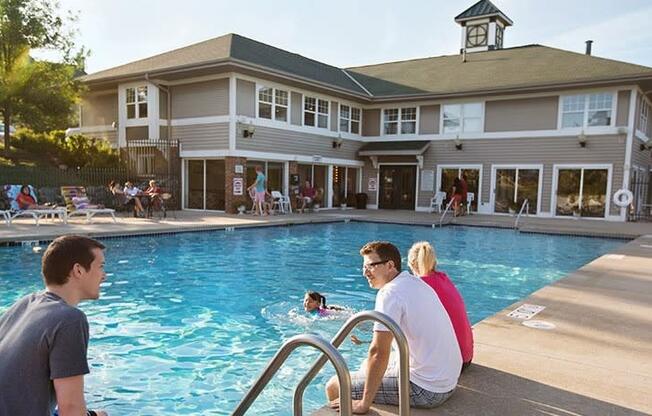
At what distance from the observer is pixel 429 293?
2.59m

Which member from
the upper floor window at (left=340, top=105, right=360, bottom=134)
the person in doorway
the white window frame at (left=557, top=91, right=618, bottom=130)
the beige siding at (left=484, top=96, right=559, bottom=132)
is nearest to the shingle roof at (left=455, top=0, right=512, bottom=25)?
the beige siding at (left=484, top=96, right=559, bottom=132)

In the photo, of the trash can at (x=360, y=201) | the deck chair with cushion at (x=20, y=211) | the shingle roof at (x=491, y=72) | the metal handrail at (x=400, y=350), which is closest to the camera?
the metal handrail at (x=400, y=350)

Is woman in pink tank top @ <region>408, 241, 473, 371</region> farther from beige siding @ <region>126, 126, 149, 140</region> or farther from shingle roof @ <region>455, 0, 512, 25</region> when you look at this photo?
shingle roof @ <region>455, 0, 512, 25</region>

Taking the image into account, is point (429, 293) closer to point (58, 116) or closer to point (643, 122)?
point (58, 116)

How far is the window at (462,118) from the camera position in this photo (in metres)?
19.8

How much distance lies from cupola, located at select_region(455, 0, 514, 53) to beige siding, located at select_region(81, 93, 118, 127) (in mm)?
17334

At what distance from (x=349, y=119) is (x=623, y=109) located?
10.4 meters

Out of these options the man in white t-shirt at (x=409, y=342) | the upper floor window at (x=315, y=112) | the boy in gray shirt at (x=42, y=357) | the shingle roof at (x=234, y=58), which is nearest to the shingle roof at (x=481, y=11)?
the shingle roof at (x=234, y=58)

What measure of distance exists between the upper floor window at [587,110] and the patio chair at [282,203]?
34.4ft

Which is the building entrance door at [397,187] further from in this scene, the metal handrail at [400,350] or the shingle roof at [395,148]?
the metal handrail at [400,350]

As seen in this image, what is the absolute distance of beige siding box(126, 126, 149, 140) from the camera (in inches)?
728

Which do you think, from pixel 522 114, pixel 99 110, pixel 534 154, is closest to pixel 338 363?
pixel 534 154

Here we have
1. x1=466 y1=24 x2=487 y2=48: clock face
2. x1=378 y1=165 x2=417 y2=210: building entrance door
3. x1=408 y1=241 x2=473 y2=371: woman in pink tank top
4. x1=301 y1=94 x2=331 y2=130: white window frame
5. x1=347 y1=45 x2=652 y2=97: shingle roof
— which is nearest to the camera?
x1=408 y1=241 x2=473 y2=371: woman in pink tank top

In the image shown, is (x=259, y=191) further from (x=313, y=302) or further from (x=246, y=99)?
(x=313, y=302)
